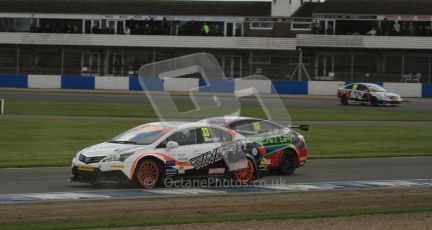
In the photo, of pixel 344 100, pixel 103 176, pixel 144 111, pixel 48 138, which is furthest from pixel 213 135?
pixel 344 100

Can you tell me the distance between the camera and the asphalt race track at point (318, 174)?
610 inches

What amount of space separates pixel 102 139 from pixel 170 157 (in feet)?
34.8

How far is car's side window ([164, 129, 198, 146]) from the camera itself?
52.2ft

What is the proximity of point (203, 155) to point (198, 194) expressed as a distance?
1.39 m

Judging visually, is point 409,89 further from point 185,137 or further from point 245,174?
point 185,137

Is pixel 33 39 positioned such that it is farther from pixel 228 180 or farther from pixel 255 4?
pixel 228 180

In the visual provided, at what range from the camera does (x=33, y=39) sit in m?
62.1

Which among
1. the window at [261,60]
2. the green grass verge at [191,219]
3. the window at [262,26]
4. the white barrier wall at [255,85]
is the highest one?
the window at [262,26]

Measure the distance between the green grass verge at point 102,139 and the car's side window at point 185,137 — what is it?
4685 millimetres

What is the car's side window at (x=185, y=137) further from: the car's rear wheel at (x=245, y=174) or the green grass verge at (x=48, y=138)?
the green grass verge at (x=48, y=138)

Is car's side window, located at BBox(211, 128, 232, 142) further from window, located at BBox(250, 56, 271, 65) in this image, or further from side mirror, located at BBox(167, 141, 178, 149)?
window, located at BBox(250, 56, 271, 65)

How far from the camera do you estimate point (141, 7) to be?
65.0m

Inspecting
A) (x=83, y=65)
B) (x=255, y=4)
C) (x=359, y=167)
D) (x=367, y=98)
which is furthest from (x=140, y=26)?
(x=359, y=167)

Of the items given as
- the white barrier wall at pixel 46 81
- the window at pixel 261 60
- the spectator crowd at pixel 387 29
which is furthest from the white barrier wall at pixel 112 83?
the spectator crowd at pixel 387 29
